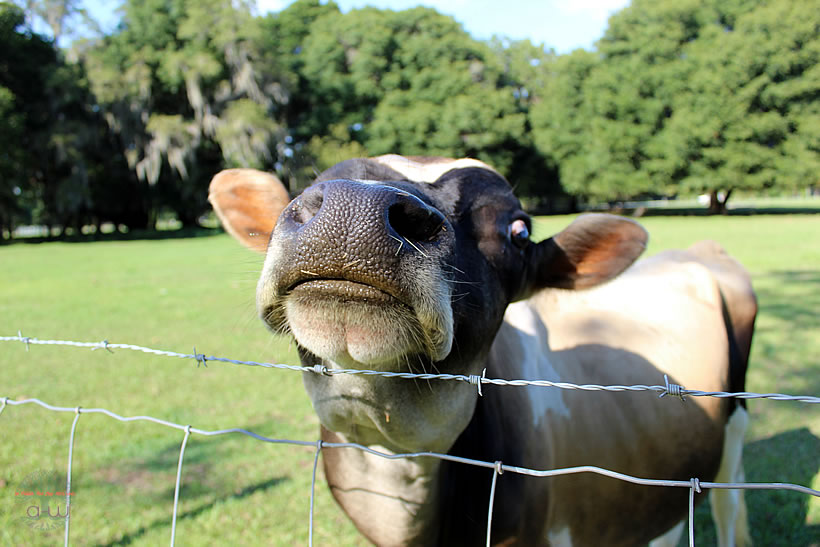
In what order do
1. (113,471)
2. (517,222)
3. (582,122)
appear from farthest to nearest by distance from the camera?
(582,122) < (113,471) < (517,222)

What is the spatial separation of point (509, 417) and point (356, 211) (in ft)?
4.35

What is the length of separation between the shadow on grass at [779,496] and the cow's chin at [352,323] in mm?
3284

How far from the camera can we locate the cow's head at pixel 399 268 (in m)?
1.51

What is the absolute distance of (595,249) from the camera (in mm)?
2527

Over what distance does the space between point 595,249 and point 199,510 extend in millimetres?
3077

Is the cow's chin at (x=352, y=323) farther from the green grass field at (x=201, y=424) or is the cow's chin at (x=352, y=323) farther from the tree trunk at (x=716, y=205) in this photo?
the tree trunk at (x=716, y=205)

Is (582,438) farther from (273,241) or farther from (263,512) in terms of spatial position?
(263,512)

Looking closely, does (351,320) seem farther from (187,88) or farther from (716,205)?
(716,205)

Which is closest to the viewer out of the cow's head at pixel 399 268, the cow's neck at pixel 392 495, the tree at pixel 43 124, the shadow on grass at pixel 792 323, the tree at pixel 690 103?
the cow's head at pixel 399 268

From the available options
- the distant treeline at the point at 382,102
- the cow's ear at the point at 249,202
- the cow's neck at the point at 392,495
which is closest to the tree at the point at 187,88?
the distant treeline at the point at 382,102

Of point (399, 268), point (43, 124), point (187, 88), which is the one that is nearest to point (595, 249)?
point (399, 268)

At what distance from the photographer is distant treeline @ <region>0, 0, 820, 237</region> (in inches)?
1133

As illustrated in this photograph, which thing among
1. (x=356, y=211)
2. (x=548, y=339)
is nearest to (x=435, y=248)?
(x=356, y=211)

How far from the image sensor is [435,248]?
64.2 inches
